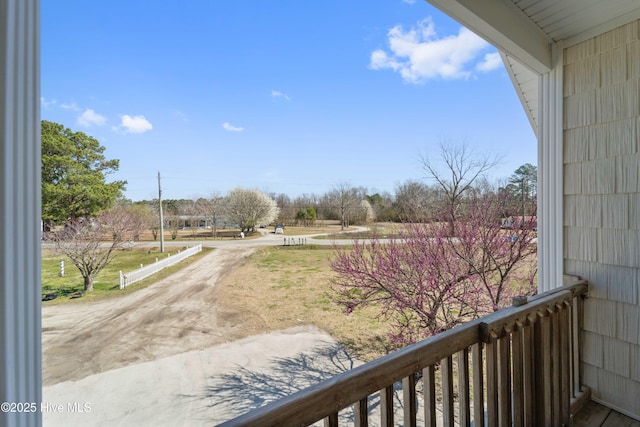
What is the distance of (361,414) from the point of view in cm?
71

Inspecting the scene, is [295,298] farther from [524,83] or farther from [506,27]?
[506,27]

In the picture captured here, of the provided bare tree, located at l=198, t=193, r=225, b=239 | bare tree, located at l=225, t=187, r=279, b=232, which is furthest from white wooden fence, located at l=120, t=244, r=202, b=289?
bare tree, located at l=225, t=187, r=279, b=232

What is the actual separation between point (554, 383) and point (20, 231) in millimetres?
1835

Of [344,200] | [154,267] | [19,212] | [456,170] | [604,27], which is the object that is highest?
[604,27]

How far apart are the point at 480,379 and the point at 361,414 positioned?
54cm

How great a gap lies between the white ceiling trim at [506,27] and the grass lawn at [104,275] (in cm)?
506

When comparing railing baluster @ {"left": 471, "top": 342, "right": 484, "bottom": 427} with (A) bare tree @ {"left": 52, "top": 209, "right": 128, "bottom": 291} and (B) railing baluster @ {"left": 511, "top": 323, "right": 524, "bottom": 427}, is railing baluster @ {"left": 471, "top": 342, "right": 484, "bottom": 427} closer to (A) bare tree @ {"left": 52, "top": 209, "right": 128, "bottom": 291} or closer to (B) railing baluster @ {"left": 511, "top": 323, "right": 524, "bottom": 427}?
(B) railing baluster @ {"left": 511, "top": 323, "right": 524, "bottom": 427}

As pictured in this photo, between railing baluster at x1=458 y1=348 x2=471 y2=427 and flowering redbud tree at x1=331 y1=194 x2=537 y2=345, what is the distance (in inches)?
120

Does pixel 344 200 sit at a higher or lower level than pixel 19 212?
higher

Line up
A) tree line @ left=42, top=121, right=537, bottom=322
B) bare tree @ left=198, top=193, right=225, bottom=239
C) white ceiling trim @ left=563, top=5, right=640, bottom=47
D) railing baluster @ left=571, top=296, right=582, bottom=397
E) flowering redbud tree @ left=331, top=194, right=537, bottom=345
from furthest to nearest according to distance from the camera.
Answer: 1. bare tree @ left=198, top=193, right=225, bottom=239
2. flowering redbud tree @ left=331, top=194, right=537, bottom=345
3. tree line @ left=42, top=121, right=537, bottom=322
4. railing baluster @ left=571, top=296, right=582, bottom=397
5. white ceiling trim @ left=563, top=5, right=640, bottom=47

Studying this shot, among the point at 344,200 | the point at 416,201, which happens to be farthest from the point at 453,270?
the point at 344,200

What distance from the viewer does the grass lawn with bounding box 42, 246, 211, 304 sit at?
4.50m

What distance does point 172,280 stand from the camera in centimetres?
688

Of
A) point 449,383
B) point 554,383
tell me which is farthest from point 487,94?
point 449,383
